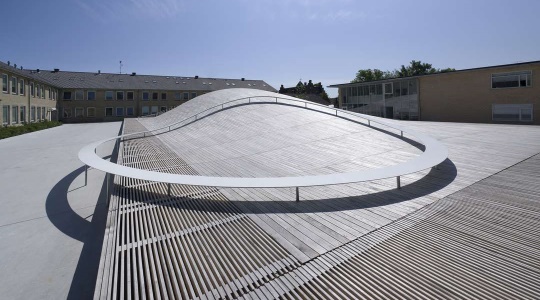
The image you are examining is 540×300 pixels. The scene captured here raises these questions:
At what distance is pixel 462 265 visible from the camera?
372 centimetres

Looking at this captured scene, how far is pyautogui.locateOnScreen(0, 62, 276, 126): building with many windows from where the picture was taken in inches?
1556

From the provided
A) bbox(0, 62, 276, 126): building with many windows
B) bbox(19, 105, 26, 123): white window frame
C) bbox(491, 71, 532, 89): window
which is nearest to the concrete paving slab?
bbox(19, 105, 26, 123): white window frame

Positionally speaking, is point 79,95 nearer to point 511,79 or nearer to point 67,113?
point 67,113

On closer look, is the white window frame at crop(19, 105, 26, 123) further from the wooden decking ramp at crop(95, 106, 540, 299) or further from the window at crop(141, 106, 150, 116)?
the wooden decking ramp at crop(95, 106, 540, 299)

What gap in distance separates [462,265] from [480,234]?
3.71ft

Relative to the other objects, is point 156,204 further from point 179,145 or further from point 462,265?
point 179,145

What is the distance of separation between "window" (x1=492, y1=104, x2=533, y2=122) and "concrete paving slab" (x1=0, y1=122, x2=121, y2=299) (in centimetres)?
3055

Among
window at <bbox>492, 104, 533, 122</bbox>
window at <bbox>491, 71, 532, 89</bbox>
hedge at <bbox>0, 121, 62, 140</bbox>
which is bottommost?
hedge at <bbox>0, 121, 62, 140</bbox>

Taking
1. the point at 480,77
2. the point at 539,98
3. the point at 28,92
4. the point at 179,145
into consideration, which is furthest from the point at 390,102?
the point at 28,92

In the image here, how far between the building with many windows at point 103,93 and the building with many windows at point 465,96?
35497 millimetres

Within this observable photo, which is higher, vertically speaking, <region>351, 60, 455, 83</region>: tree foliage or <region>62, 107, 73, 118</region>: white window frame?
<region>351, 60, 455, 83</region>: tree foliage

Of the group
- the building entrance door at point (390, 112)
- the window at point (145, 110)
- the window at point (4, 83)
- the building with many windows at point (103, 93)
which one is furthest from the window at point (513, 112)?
the window at point (145, 110)

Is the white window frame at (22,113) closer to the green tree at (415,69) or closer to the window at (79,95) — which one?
the window at (79,95)

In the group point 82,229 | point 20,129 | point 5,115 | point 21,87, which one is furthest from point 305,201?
point 21,87
